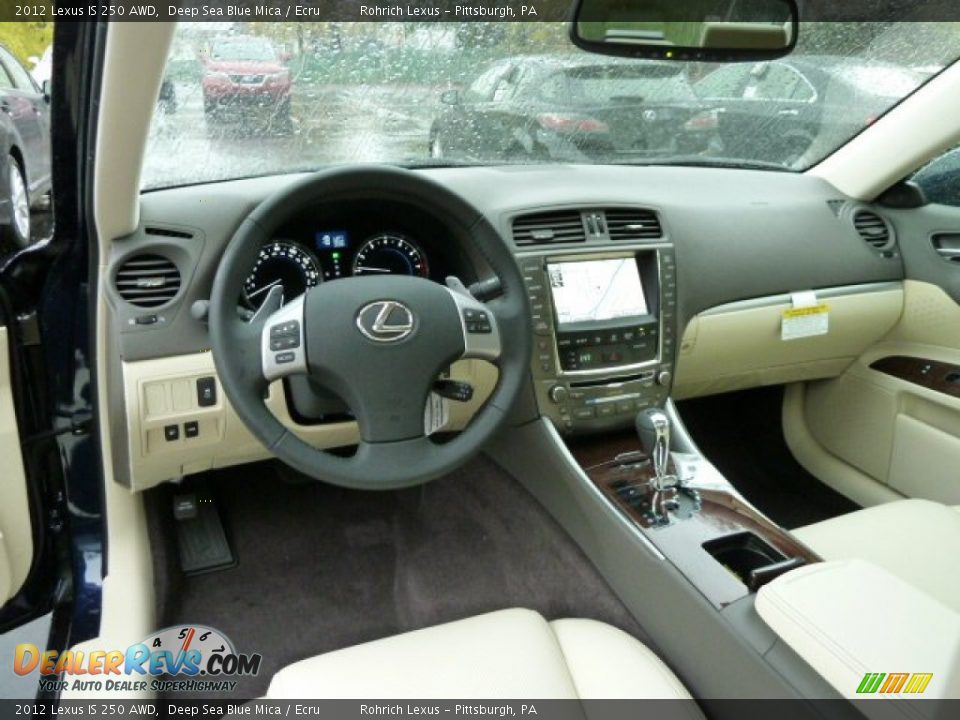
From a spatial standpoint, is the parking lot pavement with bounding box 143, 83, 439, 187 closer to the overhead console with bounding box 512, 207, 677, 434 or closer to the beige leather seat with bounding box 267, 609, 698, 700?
the overhead console with bounding box 512, 207, 677, 434

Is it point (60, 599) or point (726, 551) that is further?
point (60, 599)

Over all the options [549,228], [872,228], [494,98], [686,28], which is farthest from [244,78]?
[872,228]

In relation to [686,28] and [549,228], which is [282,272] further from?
[686,28]

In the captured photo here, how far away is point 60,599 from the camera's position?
6.13 ft

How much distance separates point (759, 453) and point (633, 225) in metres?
1.27

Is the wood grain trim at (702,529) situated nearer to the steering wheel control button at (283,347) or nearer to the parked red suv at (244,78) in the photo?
the steering wheel control button at (283,347)

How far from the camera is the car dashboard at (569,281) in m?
1.64

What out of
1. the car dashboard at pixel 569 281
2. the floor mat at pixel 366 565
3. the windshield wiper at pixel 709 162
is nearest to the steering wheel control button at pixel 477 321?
the car dashboard at pixel 569 281

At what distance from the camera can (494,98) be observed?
6.97 feet

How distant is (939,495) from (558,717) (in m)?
1.70

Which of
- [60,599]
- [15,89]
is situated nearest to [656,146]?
[15,89]

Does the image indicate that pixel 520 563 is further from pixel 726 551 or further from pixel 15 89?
pixel 15 89

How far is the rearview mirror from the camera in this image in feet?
4.99

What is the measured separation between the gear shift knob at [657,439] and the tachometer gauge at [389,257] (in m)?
0.64
